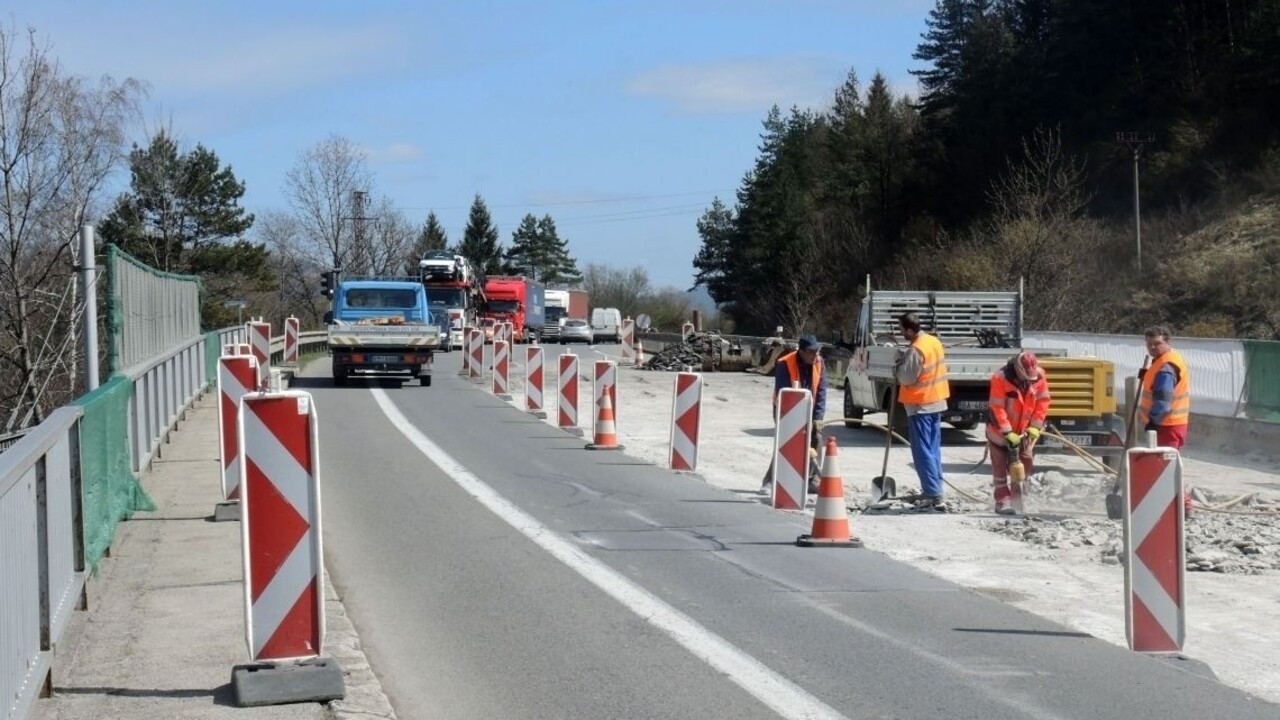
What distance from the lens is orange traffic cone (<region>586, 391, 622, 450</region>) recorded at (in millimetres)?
19734

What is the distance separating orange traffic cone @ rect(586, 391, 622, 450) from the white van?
201ft

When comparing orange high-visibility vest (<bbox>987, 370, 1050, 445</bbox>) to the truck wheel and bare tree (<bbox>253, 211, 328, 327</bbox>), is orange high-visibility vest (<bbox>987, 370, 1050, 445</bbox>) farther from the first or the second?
bare tree (<bbox>253, 211, 328, 327</bbox>)

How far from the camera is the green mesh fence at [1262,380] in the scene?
20.3m

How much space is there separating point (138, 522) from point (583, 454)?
7.78 metres

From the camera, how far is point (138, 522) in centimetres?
1204

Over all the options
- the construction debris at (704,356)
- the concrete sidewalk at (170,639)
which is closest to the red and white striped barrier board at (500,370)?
the construction debris at (704,356)

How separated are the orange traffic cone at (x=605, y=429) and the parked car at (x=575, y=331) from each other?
2272 inches

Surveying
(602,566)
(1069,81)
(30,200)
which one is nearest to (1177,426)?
(602,566)

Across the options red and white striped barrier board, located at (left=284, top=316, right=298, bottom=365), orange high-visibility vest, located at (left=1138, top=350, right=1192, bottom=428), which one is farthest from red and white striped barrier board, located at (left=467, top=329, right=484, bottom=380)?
orange high-visibility vest, located at (left=1138, top=350, right=1192, bottom=428)

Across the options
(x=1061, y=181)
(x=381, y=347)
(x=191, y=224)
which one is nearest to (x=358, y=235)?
(x=191, y=224)

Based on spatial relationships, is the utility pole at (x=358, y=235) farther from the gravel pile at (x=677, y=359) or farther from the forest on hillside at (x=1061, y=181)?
the gravel pile at (x=677, y=359)

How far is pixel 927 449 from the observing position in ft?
46.1

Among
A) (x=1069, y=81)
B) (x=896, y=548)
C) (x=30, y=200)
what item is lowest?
(x=896, y=548)

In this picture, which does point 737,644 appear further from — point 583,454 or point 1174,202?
point 1174,202
